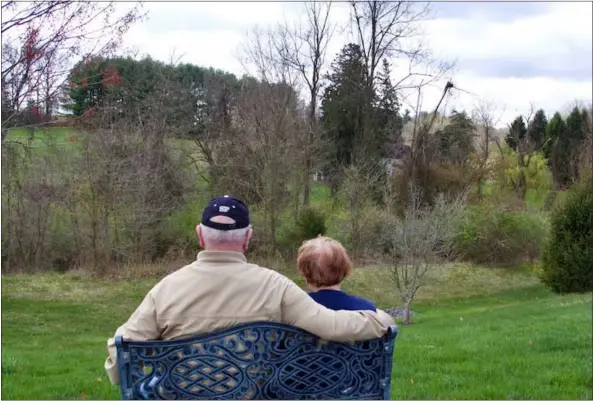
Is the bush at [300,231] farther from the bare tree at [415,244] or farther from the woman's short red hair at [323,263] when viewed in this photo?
the woman's short red hair at [323,263]

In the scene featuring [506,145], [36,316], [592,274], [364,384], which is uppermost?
[506,145]

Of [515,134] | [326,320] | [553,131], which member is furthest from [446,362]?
[553,131]

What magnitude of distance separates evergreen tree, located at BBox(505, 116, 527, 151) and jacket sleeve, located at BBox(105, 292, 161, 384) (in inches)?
799

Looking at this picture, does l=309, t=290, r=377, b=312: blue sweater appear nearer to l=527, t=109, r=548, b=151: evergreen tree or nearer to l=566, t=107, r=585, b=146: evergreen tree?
l=527, t=109, r=548, b=151: evergreen tree

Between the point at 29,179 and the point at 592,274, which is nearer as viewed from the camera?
the point at 592,274

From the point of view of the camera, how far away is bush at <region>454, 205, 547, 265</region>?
→ 19.6 m

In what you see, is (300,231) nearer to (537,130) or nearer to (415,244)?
(415,244)

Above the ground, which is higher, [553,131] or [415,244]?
[553,131]

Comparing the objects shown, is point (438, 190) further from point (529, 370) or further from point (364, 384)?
A: point (364, 384)

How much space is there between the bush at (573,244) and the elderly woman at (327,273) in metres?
11.5

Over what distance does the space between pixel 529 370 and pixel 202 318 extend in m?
2.76

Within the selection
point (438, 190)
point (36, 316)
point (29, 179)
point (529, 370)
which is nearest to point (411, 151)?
point (438, 190)

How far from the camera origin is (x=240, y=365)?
1938mm

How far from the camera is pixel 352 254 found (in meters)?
18.2
